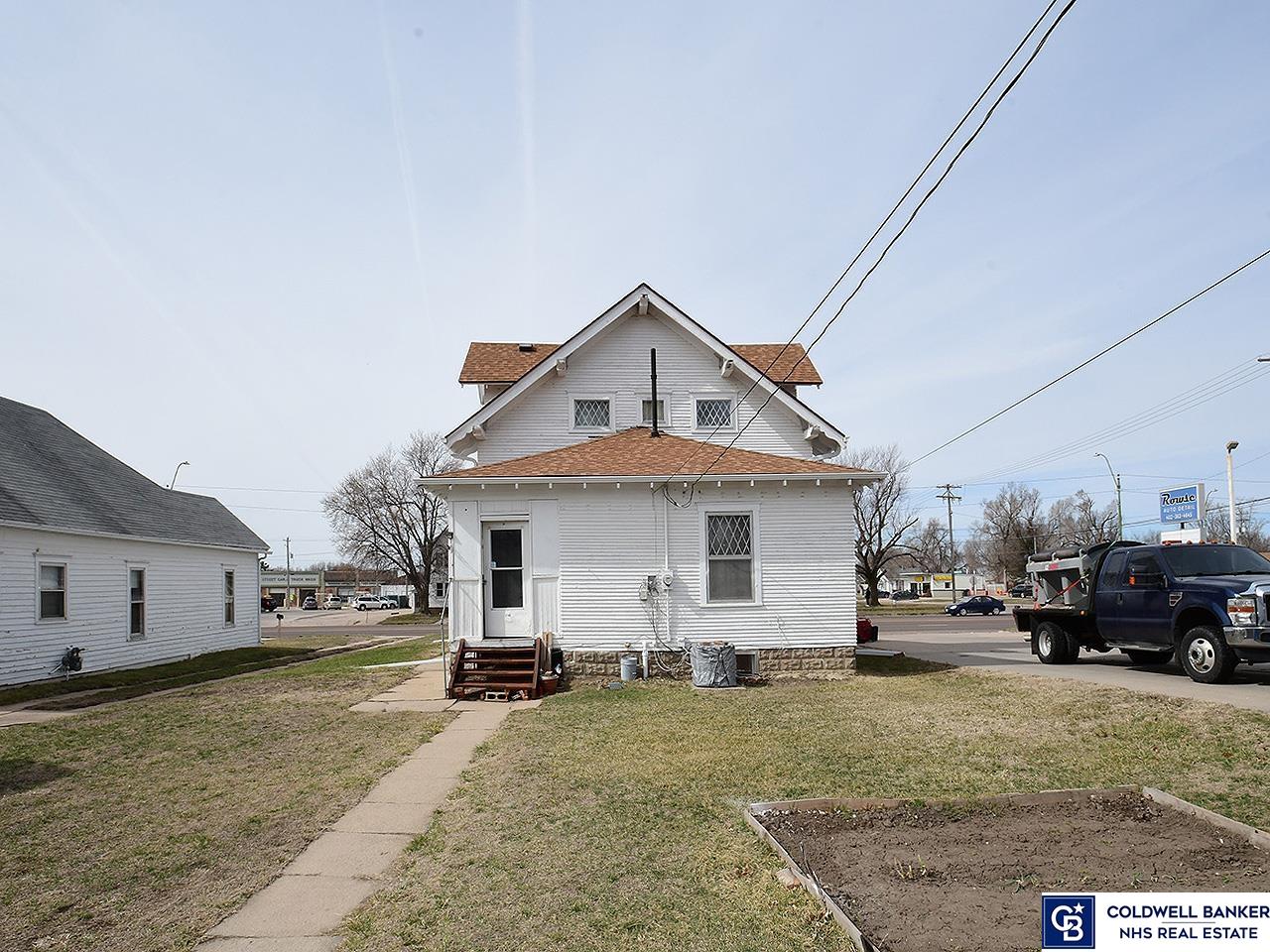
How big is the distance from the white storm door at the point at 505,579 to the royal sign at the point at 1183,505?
28.3m

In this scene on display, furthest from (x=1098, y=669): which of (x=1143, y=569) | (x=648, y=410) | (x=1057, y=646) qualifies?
(x=648, y=410)

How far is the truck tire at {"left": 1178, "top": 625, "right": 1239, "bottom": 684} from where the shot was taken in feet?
41.3

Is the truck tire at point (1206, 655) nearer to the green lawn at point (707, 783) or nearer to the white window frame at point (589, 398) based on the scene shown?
the green lawn at point (707, 783)

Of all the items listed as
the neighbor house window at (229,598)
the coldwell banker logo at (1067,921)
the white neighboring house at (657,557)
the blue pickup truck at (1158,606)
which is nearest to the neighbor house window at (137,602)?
the neighbor house window at (229,598)

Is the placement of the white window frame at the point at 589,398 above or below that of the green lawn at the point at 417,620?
above

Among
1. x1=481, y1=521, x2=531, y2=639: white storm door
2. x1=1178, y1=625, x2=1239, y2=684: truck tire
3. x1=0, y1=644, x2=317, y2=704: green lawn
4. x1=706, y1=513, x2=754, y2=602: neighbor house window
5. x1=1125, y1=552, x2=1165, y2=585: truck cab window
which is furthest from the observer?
→ x1=0, y1=644, x2=317, y2=704: green lawn

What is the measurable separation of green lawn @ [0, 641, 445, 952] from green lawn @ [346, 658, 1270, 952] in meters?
1.13

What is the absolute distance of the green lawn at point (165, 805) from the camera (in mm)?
5172

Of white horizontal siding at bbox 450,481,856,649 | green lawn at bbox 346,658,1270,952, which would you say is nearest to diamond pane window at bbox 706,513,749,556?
white horizontal siding at bbox 450,481,856,649

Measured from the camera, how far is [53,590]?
62.6 ft

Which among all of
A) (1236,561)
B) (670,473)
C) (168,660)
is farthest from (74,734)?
(1236,561)

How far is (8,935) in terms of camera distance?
484cm

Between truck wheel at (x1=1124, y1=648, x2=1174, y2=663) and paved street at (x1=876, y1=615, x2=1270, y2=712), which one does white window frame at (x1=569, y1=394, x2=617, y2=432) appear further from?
truck wheel at (x1=1124, y1=648, x2=1174, y2=663)

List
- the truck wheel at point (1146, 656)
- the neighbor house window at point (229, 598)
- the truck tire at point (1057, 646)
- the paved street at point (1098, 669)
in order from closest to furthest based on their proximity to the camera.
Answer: the paved street at point (1098, 669) → the truck wheel at point (1146, 656) → the truck tire at point (1057, 646) → the neighbor house window at point (229, 598)
